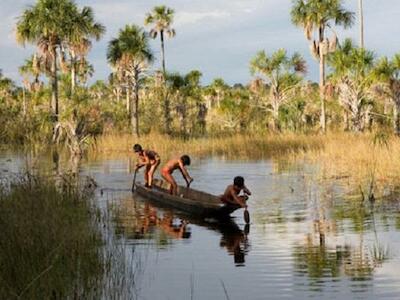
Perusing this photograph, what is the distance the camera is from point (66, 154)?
4156 centimetres

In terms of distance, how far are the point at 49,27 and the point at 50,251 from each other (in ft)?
138

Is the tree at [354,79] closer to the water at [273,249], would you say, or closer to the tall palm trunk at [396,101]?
the tall palm trunk at [396,101]

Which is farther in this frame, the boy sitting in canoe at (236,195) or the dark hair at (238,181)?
the dark hair at (238,181)

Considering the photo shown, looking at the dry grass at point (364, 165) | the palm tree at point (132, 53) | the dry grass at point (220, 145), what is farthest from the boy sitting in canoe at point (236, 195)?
the palm tree at point (132, 53)

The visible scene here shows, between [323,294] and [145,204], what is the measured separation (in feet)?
41.5

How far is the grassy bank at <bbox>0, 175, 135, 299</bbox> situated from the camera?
9.32 meters

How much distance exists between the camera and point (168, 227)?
57.8 feet

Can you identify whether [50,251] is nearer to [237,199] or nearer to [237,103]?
[237,199]

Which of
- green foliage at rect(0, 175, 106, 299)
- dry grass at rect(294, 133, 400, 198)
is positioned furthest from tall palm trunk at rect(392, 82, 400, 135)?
green foliage at rect(0, 175, 106, 299)

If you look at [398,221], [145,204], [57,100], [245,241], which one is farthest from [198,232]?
[57,100]

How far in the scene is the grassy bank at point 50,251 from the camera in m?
9.32

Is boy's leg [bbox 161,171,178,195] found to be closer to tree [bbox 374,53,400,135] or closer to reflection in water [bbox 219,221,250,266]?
reflection in water [bbox 219,221,250,266]

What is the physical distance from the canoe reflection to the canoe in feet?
0.71

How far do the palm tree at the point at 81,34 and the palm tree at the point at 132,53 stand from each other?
2.14 meters
